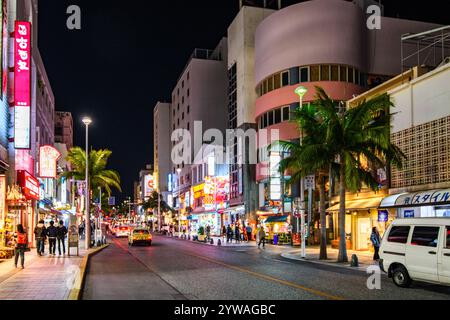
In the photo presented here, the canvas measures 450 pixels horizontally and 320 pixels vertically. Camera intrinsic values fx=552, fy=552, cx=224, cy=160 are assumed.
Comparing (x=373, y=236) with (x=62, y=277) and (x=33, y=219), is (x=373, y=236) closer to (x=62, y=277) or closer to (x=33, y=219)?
(x=62, y=277)

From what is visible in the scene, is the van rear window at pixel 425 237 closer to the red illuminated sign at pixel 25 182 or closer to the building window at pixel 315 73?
the red illuminated sign at pixel 25 182

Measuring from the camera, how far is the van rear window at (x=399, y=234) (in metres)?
16.4

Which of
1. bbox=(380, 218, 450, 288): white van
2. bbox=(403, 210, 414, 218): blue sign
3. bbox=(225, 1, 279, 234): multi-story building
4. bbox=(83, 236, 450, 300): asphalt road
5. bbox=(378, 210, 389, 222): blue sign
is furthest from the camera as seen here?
bbox=(225, 1, 279, 234): multi-story building

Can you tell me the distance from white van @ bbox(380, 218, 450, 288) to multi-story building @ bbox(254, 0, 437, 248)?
3189 cm

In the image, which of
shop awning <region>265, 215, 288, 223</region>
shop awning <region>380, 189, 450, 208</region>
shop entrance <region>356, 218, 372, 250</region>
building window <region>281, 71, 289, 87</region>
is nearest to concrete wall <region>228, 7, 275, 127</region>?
building window <region>281, 71, 289, 87</region>

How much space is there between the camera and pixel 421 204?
25.3 metres

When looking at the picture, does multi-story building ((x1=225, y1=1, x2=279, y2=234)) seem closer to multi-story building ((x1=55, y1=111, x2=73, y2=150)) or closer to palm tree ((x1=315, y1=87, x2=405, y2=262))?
palm tree ((x1=315, y1=87, x2=405, y2=262))

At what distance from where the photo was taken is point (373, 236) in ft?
85.7

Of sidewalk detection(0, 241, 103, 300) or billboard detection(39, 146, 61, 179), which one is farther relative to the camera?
billboard detection(39, 146, 61, 179)

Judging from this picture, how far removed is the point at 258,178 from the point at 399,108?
29.4 meters

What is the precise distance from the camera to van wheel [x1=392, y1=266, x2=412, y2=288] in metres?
16.0

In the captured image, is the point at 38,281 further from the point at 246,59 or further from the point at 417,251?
the point at 246,59
